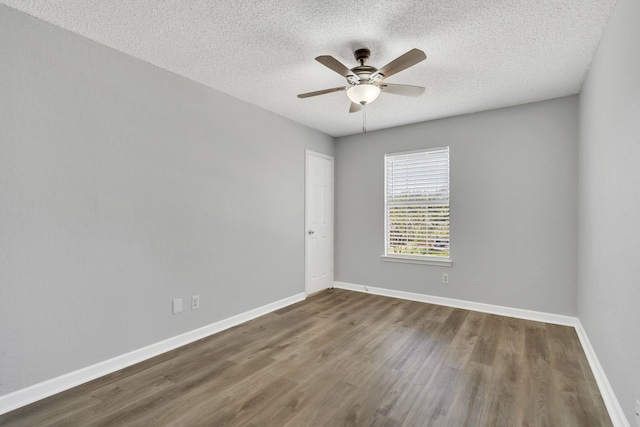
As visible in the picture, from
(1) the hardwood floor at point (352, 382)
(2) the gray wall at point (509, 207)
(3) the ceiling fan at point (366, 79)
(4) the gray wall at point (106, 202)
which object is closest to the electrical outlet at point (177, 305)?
(4) the gray wall at point (106, 202)

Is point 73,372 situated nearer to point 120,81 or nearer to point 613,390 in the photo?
point 120,81

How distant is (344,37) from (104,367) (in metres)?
3.11

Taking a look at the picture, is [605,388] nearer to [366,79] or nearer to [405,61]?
[405,61]

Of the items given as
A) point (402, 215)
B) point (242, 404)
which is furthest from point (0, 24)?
point (402, 215)

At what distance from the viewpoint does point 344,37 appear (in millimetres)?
2238

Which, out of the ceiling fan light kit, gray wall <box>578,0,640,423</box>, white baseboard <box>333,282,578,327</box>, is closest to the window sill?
white baseboard <box>333,282,578,327</box>

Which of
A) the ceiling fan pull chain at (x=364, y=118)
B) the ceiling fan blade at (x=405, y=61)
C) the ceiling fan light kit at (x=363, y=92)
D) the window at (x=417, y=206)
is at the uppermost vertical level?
the ceiling fan pull chain at (x=364, y=118)

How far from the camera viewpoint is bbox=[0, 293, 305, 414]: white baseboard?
195 centimetres

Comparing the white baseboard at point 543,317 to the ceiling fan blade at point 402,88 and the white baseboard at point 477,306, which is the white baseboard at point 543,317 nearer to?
the white baseboard at point 477,306

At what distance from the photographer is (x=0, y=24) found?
1897 mm

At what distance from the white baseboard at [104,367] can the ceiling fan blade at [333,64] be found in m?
2.71

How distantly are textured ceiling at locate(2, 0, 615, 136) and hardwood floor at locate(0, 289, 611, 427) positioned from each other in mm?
2551

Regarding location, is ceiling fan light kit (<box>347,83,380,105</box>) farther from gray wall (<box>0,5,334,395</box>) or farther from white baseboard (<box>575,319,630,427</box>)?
white baseboard (<box>575,319,630,427</box>)

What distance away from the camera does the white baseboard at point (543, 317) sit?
6.07 ft
